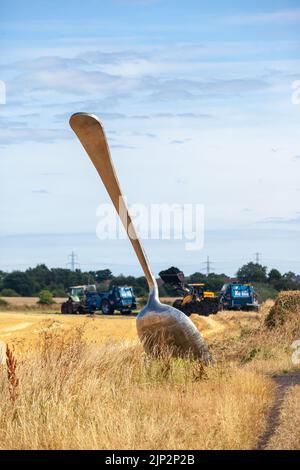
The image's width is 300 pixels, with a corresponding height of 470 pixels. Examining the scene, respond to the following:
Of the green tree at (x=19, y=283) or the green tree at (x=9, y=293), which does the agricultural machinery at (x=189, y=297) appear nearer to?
the green tree at (x=9, y=293)

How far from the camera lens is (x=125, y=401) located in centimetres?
1154

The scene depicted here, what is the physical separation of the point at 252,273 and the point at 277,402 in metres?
67.8

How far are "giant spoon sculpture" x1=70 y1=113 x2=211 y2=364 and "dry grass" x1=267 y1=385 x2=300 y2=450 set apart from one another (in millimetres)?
2114

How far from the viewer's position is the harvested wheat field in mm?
9508

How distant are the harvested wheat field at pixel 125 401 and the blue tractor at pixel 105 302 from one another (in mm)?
34695

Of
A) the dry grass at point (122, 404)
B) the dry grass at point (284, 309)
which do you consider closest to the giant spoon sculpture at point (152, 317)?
the dry grass at point (122, 404)

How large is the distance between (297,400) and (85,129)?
4565 millimetres

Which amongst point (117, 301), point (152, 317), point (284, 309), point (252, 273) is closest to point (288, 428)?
point (152, 317)

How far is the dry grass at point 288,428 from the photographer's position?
1002 centimetres

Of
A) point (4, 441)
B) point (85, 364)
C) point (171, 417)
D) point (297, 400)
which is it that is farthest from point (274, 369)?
point (4, 441)

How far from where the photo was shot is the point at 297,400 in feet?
43.0

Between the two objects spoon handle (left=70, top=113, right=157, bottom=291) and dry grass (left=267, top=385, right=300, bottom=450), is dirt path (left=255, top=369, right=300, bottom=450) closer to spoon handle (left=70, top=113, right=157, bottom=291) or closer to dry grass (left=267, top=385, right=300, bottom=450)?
dry grass (left=267, top=385, right=300, bottom=450)
